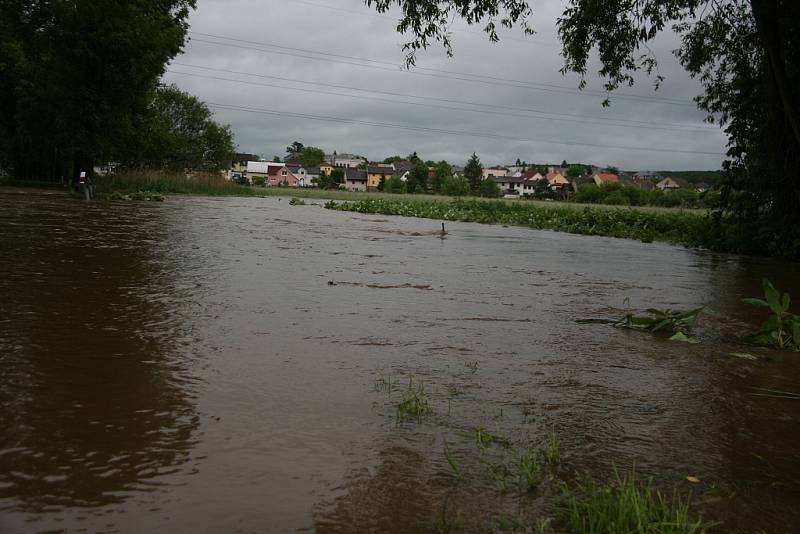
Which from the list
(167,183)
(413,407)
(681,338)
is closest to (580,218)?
(681,338)

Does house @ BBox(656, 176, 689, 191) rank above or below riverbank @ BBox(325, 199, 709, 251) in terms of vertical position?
above

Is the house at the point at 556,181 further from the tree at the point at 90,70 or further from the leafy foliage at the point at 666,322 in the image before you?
the leafy foliage at the point at 666,322

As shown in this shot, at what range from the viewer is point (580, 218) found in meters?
24.3

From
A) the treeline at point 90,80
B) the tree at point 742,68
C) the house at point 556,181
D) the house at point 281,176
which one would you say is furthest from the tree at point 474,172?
the tree at point 742,68

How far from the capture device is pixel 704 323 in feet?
20.6

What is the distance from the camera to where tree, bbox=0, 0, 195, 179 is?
31.6m

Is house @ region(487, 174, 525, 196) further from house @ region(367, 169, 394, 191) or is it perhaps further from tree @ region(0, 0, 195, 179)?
tree @ region(0, 0, 195, 179)

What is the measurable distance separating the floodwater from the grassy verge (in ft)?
43.3

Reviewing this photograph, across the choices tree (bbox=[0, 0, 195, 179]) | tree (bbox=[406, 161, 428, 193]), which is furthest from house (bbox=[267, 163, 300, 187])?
tree (bbox=[0, 0, 195, 179])

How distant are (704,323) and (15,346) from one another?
5.98m

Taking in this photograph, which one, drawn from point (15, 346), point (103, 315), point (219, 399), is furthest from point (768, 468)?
point (103, 315)

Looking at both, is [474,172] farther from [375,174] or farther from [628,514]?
[628,514]

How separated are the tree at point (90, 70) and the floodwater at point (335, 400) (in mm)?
28019

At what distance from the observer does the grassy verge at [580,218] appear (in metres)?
20.1
